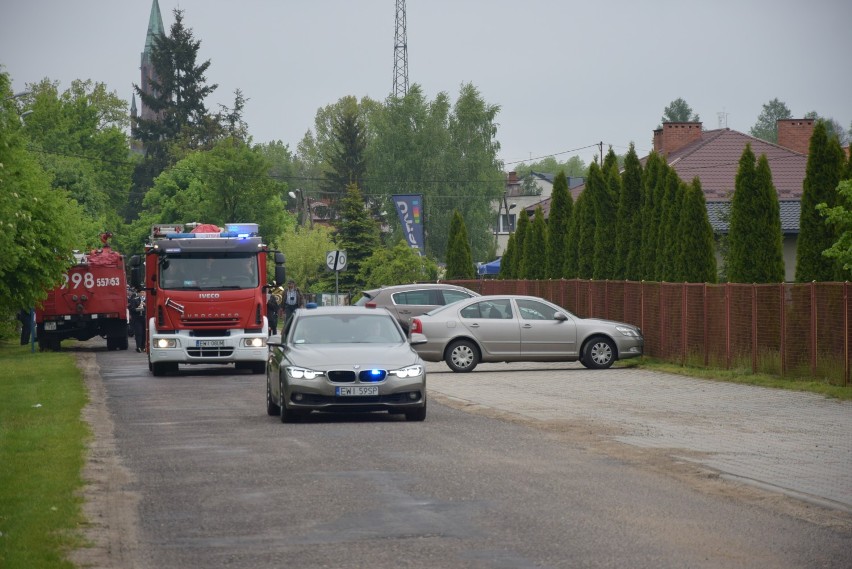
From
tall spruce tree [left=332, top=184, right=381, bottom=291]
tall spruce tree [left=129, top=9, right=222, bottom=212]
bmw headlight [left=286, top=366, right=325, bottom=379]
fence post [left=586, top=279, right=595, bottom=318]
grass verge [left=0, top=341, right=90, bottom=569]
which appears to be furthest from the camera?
tall spruce tree [left=129, top=9, right=222, bottom=212]

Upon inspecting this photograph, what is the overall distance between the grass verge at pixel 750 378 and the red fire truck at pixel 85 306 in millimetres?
17758

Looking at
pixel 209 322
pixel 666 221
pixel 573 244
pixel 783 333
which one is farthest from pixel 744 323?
pixel 573 244

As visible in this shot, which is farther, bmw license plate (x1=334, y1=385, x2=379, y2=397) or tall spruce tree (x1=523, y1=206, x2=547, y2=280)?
tall spruce tree (x1=523, y1=206, x2=547, y2=280)

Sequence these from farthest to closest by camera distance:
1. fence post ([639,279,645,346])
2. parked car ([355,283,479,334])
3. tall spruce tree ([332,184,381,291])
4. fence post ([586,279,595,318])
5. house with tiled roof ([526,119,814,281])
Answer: tall spruce tree ([332,184,381,291]) → house with tiled roof ([526,119,814,281]) → fence post ([586,279,595,318]) → parked car ([355,283,479,334]) → fence post ([639,279,645,346])

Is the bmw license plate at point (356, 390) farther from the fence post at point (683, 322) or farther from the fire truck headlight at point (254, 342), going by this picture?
the fence post at point (683, 322)

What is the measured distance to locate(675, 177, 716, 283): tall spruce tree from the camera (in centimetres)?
3250

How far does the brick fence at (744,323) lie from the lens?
78.5 ft

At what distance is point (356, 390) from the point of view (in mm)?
17359

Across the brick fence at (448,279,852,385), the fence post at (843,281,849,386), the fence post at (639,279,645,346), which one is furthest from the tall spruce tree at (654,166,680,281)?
the fence post at (843,281,849,386)

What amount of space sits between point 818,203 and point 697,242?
19.1ft

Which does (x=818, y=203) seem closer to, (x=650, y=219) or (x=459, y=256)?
(x=650, y=219)

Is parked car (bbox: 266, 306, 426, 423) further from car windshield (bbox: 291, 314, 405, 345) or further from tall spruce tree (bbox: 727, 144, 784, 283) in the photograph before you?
tall spruce tree (bbox: 727, 144, 784, 283)

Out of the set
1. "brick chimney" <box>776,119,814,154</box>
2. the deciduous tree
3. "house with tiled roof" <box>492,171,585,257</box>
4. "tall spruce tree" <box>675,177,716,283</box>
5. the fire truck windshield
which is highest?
the deciduous tree

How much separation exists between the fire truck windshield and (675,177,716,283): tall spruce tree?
990 centimetres
